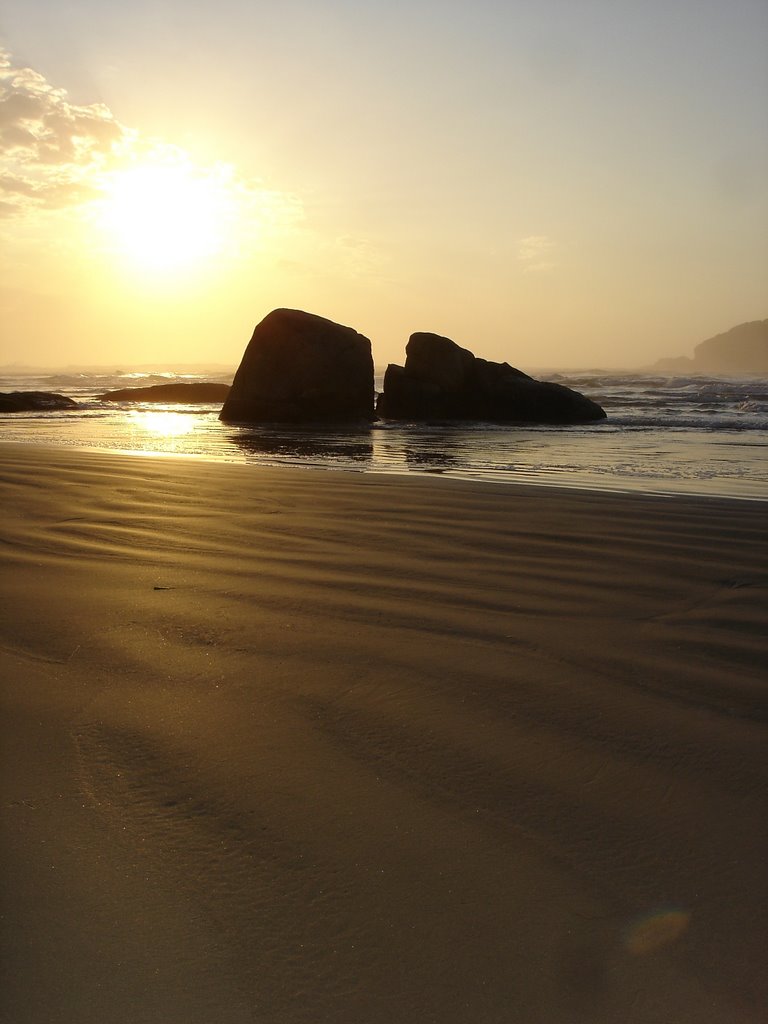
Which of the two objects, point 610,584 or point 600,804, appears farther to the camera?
point 610,584

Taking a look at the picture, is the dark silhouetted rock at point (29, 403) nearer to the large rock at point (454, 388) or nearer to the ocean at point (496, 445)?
the ocean at point (496, 445)

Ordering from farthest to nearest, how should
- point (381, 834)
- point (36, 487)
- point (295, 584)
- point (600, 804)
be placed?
point (36, 487)
point (295, 584)
point (600, 804)
point (381, 834)

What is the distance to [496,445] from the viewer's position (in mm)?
10914

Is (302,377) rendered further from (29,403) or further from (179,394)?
(179,394)

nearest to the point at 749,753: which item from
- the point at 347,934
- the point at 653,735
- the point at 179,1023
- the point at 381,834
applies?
the point at 653,735

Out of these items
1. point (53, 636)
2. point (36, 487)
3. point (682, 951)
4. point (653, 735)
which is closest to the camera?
point (682, 951)

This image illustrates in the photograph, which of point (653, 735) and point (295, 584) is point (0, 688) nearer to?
point (295, 584)

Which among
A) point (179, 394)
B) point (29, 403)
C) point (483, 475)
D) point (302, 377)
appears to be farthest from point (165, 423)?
point (179, 394)

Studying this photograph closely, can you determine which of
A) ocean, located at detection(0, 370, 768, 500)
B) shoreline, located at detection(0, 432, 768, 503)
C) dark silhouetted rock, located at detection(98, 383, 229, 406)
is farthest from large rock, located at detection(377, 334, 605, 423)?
shoreline, located at detection(0, 432, 768, 503)

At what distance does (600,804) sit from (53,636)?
1.67m

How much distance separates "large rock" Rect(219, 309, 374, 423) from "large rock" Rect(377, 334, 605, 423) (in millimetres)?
979

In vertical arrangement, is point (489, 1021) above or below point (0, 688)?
below

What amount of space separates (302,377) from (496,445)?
673cm

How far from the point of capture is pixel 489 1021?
1.07 meters
